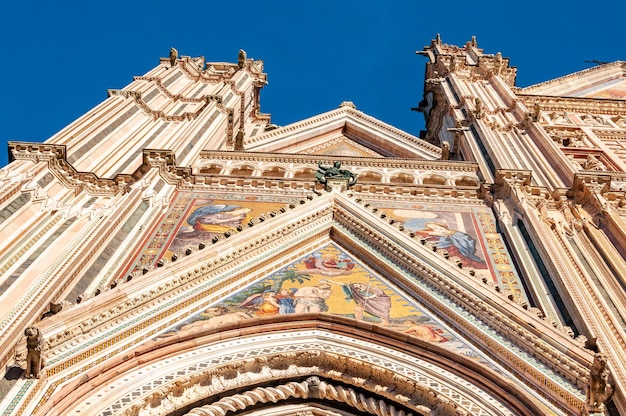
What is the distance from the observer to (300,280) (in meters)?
9.73

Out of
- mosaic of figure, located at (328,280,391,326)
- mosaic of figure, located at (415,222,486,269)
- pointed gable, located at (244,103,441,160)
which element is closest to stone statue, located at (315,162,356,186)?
mosaic of figure, located at (415,222,486,269)

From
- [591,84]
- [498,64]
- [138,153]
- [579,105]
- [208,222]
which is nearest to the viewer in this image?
[208,222]

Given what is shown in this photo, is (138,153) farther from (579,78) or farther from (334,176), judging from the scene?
(579,78)

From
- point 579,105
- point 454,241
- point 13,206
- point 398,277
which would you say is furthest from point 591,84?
point 13,206

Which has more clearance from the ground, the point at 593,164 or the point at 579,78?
the point at 579,78

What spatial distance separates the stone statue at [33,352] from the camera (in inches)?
270

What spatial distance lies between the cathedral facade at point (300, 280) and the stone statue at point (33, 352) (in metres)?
0.02

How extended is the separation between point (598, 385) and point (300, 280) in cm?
393

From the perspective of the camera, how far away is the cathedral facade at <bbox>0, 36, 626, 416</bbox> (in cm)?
745

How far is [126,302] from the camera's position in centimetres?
826

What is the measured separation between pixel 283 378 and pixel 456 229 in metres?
4.88

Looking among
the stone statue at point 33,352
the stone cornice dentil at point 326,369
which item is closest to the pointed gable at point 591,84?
the stone cornice dentil at point 326,369

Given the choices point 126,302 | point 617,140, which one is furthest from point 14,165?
point 617,140

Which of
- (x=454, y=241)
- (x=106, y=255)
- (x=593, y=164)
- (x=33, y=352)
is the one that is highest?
(x=593, y=164)
